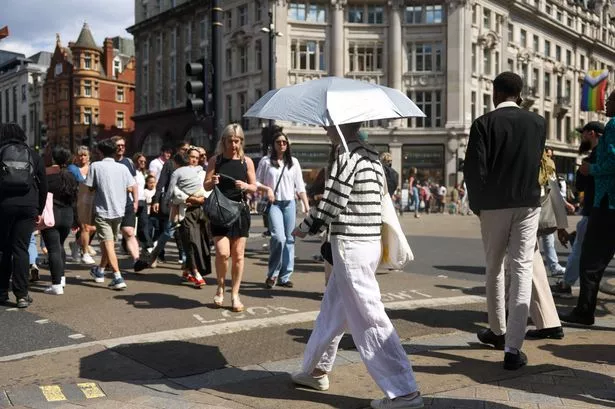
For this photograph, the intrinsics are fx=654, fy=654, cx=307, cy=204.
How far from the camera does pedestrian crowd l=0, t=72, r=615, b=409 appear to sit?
3732mm

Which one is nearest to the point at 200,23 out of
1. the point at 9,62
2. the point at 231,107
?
the point at 231,107

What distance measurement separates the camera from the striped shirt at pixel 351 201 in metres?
3.71

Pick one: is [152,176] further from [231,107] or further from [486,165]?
[231,107]

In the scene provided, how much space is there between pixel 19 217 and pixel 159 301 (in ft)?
5.37

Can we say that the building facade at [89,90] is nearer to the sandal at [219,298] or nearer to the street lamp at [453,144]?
the street lamp at [453,144]

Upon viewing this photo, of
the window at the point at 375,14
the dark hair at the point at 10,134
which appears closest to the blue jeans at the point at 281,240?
the dark hair at the point at 10,134

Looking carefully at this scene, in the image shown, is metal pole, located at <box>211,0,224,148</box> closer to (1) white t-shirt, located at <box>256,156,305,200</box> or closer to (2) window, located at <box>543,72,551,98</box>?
(1) white t-shirt, located at <box>256,156,305,200</box>

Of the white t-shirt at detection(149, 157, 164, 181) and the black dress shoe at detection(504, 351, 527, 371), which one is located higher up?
the white t-shirt at detection(149, 157, 164, 181)

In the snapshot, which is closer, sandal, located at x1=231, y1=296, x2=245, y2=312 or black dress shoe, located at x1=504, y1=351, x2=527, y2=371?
black dress shoe, located at x1=504, y1=351, x2=527, y2=371

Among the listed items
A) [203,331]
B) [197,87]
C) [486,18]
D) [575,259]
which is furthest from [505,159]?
[486,18]

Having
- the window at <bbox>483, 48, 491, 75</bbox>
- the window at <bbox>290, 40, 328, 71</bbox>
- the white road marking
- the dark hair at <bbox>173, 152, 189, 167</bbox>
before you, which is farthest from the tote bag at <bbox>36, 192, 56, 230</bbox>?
the window at <bbox>483, 48, 491, 75</bbox>

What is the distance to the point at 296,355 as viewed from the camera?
4.73 meters

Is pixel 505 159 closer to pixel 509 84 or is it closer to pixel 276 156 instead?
pixel 509 84

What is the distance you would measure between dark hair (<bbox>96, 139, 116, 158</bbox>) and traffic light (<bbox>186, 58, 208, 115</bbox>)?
1912 millimetres
